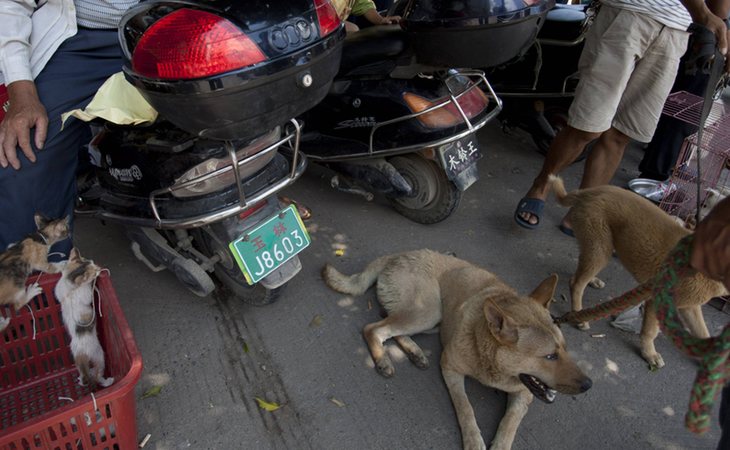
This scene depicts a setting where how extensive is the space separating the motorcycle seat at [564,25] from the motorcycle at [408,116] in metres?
1.48

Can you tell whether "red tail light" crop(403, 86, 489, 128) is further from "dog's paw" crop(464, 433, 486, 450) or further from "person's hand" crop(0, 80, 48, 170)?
"person's hand" crop(0, 80, 48, 170)

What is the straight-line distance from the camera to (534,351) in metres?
2.28

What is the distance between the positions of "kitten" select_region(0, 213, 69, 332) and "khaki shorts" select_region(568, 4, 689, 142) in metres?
3.35

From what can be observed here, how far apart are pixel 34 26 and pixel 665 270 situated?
9.70 feet

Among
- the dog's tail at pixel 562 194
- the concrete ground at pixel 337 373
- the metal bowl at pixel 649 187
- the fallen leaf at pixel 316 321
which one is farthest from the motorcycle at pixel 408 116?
the metal bowl at pixel 649 187

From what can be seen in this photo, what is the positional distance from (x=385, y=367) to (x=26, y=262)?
182cm

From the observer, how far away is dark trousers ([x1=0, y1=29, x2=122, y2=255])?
2.42 metres

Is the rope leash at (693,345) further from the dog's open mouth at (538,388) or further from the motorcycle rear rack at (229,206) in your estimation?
the motorcycle rear rack at (229,206)

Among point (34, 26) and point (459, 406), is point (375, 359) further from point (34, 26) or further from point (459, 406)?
point (34, 26)

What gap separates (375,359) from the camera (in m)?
2.84

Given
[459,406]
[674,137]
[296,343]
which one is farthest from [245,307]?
[674,137]

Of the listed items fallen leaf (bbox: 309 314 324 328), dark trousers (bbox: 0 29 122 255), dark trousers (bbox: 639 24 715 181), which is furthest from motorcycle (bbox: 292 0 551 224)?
dark trousers (bbox: 639 24 715 181)

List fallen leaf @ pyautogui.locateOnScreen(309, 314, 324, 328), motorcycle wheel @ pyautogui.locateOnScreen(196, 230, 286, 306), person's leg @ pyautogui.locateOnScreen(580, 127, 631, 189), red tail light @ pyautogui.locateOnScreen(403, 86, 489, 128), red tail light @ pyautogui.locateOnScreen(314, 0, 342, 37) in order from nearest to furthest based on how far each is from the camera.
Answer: red tail light @ pyautogui.locateOnScreen(314, 0, 342, 37) → motorcycle wheel @ pyautogui.locateOnScreen(196, 230, 286, 306) → fallen leaf @ pyautogui.locateOnScreen(309, 314, 324, 328) → red tail light @ pyautogui.locateOnScreen(403, 86, 489, 128) → person's leg @ pyautogui.locateOnScreen(580, 127, 631, 189)

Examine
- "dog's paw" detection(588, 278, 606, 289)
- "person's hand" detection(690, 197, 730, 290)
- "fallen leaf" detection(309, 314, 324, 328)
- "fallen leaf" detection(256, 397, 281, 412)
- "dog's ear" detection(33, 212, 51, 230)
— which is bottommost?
"dog's paw" detection(588, 278, 606, 289)
